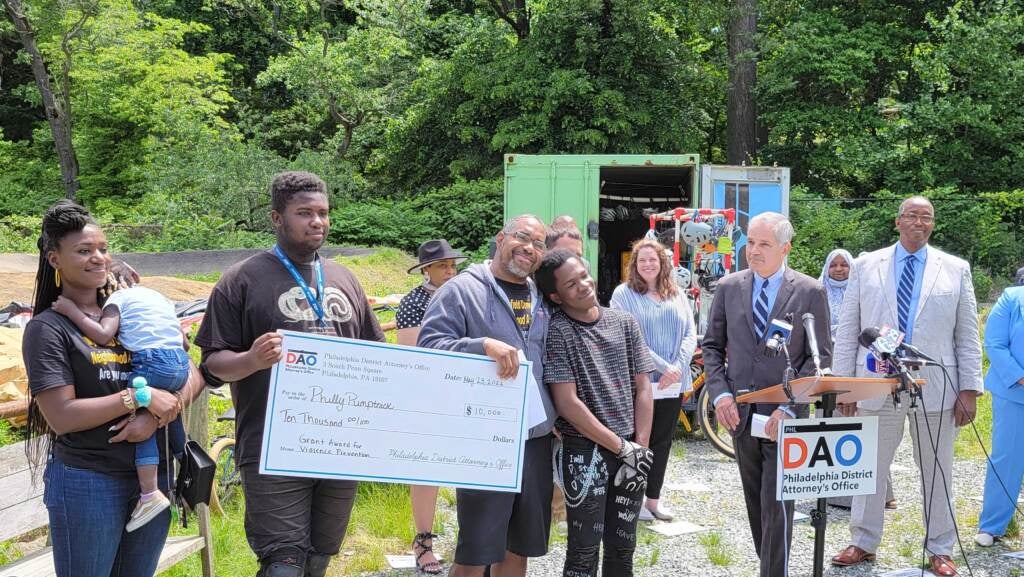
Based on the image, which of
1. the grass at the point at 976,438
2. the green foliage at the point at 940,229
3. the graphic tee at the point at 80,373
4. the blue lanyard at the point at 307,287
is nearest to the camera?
the graphic tee at the point at 80,373

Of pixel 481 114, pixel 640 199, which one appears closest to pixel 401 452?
pixel 640 199

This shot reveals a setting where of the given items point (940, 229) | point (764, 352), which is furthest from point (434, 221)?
point (764, 352)

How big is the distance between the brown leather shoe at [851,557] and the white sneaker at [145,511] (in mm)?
3859

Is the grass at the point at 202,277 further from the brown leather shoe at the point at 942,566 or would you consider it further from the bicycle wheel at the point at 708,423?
the brown leather shoe at the point at 942,566

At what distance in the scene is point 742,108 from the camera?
24594 mm

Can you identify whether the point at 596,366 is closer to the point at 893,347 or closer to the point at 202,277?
the point at 893,347

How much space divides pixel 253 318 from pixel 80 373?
0.67 meters

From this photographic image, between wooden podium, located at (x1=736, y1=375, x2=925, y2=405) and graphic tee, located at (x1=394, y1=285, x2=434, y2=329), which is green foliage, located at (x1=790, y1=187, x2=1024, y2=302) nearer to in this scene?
graphic tee, located at (x1=394, y1=285, x2=434, y2=329)

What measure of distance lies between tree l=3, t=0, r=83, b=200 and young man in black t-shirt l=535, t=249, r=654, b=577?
26.8 m

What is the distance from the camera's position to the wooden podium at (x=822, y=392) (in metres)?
3.89

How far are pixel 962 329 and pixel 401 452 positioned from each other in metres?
3.30

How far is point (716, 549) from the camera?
228 inches

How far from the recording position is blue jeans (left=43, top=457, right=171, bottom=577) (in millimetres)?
3201

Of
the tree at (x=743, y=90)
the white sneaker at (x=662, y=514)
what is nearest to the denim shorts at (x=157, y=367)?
the white sneaker at (x=662, y=514)
